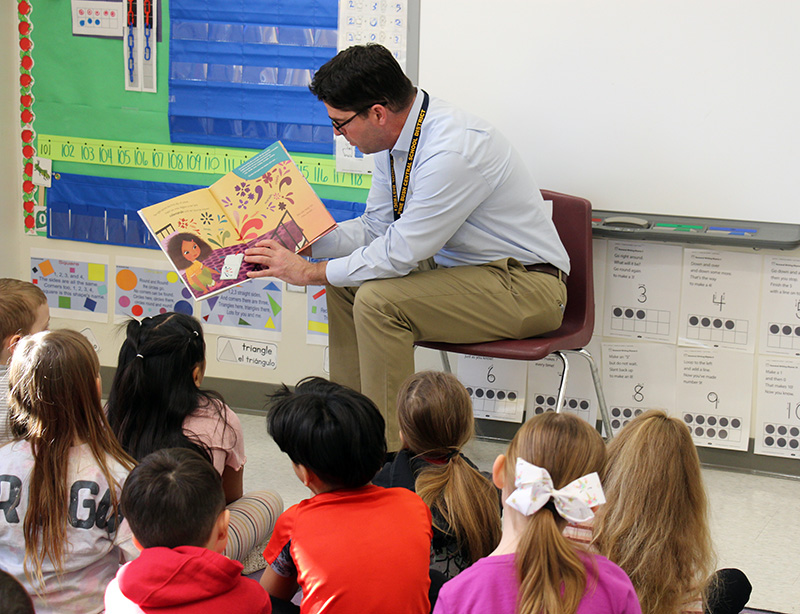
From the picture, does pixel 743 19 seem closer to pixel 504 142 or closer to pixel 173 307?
pixel 504 142

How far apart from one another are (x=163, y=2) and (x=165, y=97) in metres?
0.32

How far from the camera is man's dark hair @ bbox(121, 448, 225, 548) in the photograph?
1172 mm

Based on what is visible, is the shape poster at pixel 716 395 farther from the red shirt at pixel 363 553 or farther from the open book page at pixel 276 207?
the red shirt at pixel 363 553

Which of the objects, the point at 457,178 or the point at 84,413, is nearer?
the point at 84,413

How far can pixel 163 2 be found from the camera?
2900mm

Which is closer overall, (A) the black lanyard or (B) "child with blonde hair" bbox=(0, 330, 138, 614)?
(B) "child with blonde hair" bbox=(0, 330, 138, 614)

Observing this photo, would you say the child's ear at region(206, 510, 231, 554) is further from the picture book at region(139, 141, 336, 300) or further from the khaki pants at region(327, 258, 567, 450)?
the picture book at region(139, 141, 336, 300)

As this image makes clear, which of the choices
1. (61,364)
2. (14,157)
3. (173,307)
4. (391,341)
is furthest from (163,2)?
(61,364)

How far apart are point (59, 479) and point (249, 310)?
1693 millimetres

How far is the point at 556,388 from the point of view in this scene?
2828mm

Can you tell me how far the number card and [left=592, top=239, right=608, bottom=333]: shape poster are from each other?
1.01 ft

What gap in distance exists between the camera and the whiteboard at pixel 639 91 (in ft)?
7.98

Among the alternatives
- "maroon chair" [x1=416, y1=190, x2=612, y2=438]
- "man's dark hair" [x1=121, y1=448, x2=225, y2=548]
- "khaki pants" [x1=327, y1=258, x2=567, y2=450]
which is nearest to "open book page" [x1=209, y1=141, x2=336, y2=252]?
"khaki pants" [x1=327, y1=258, x2=567, y2=450]

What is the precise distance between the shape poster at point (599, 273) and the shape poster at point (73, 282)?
1808 millimetres
